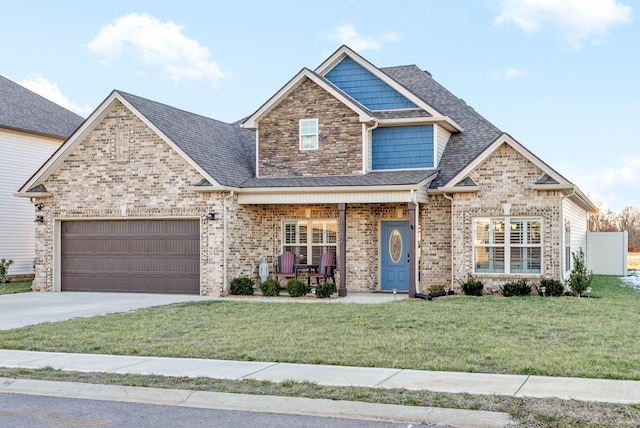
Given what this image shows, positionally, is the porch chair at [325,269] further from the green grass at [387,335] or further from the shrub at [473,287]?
the green grass at [387,335]

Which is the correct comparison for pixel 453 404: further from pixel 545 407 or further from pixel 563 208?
pixel 563 208

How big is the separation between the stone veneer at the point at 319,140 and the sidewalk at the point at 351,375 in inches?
515

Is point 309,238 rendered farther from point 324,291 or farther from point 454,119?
point 454,119

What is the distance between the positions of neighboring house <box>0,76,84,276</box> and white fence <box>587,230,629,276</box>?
78.1ft

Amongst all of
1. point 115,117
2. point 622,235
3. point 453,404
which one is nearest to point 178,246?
point 115,117

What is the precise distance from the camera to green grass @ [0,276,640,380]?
34.6 ft

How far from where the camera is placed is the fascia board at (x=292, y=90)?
22891mm

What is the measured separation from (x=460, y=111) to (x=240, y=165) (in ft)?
25.3

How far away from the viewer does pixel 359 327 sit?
46.4 ft

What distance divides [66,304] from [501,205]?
39.4 ft

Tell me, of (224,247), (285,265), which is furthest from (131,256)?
(285,265)

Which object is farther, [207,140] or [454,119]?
[454,119]

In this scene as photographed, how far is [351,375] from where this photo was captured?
970cm

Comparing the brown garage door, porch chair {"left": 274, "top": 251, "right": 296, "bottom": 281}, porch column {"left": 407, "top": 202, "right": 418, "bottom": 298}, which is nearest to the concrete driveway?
the brown garage door
